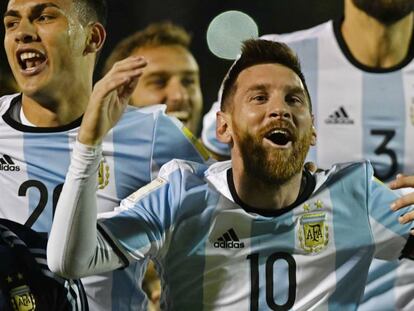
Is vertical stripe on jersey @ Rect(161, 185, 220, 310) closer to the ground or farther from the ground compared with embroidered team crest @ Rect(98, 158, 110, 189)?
closer to the ground

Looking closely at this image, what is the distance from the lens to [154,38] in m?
1.84

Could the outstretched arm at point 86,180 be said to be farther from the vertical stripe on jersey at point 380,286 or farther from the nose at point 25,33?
the vertical stripe on jersey at point 380,286

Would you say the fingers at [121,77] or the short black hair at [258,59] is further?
the short black hair at [258,59]

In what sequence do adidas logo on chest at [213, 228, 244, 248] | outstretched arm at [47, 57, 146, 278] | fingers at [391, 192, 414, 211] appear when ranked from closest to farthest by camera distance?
1. outstretched arm at [47, 57, 146, 278]
2. fingers at [391, 192, 414, 211]
3. adidas logo on chest at [213, 228, 244, 248]

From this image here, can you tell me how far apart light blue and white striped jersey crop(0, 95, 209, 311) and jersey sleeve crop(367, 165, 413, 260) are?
0.39m

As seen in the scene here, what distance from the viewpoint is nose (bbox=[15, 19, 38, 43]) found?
174 cm

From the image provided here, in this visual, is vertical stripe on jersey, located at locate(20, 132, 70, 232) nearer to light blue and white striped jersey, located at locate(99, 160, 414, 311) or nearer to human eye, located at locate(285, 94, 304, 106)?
light blue and white striped jersey, located at locate(99, 160, 414, 311)

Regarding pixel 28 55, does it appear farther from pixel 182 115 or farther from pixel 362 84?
pixel 362 84

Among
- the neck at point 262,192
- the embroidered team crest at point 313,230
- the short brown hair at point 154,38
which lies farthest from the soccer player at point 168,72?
the embroidered team crest at point 313,230

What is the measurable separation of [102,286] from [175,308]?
184 millimetres

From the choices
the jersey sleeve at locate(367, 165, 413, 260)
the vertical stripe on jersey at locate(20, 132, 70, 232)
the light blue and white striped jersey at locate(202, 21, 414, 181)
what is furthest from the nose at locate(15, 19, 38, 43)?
the jersey sleeve at locate(367, 165, 413, 260)

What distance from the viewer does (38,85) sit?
177cm

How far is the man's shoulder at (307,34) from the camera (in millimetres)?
1814

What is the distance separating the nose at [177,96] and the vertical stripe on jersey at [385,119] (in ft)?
1.33
